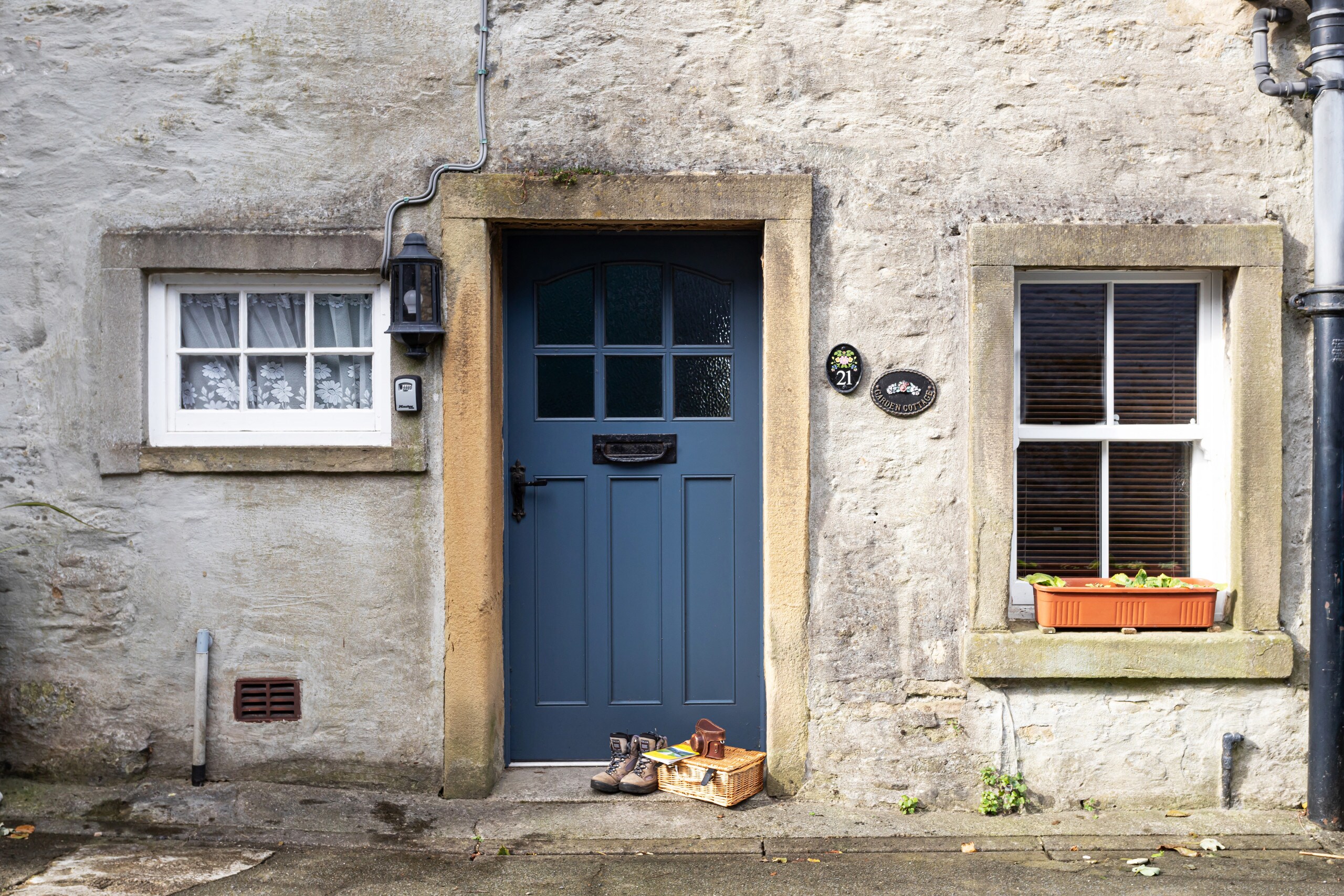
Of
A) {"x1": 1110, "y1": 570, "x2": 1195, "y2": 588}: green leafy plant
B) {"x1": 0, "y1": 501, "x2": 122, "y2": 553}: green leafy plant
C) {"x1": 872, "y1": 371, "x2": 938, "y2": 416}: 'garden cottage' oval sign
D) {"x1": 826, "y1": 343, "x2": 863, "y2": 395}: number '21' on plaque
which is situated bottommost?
{"x1": 1110, "y1": 570, "x2": 1195, "y2": 588}: green leafy plant

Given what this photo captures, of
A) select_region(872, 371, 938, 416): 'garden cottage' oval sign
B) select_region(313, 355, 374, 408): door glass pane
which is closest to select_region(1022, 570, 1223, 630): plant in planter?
select_region(872, 371, 938, 416): 'garden cottage' oval sign

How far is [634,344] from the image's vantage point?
455cm

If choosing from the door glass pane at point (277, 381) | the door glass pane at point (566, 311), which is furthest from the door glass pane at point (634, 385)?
the door glass pane at point (277, 381)

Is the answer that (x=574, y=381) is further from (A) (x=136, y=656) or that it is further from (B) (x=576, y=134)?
(A) (x=136, y=656)

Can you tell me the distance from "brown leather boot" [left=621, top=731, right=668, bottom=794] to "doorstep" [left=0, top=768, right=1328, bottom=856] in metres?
0.04

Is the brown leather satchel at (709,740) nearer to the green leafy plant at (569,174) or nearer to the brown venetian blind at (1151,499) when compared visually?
the brown venetian blind at (1151,499)

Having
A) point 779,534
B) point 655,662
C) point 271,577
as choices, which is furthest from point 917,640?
point 271,577

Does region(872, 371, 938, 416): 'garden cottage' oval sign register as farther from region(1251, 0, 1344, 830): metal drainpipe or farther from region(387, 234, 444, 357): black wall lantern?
region(387, 234, 444, 357): black wall lantern

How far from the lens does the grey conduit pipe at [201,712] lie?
13.8 ft

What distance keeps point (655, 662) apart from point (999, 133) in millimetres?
2725

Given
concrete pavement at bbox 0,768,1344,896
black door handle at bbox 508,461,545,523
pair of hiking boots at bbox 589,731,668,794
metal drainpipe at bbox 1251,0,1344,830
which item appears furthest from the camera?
black door handle at bbox 508,461,545,523

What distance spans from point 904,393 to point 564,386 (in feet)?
4.90

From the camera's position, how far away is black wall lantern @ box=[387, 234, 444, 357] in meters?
4.11

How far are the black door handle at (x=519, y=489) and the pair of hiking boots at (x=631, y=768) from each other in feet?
3.49
